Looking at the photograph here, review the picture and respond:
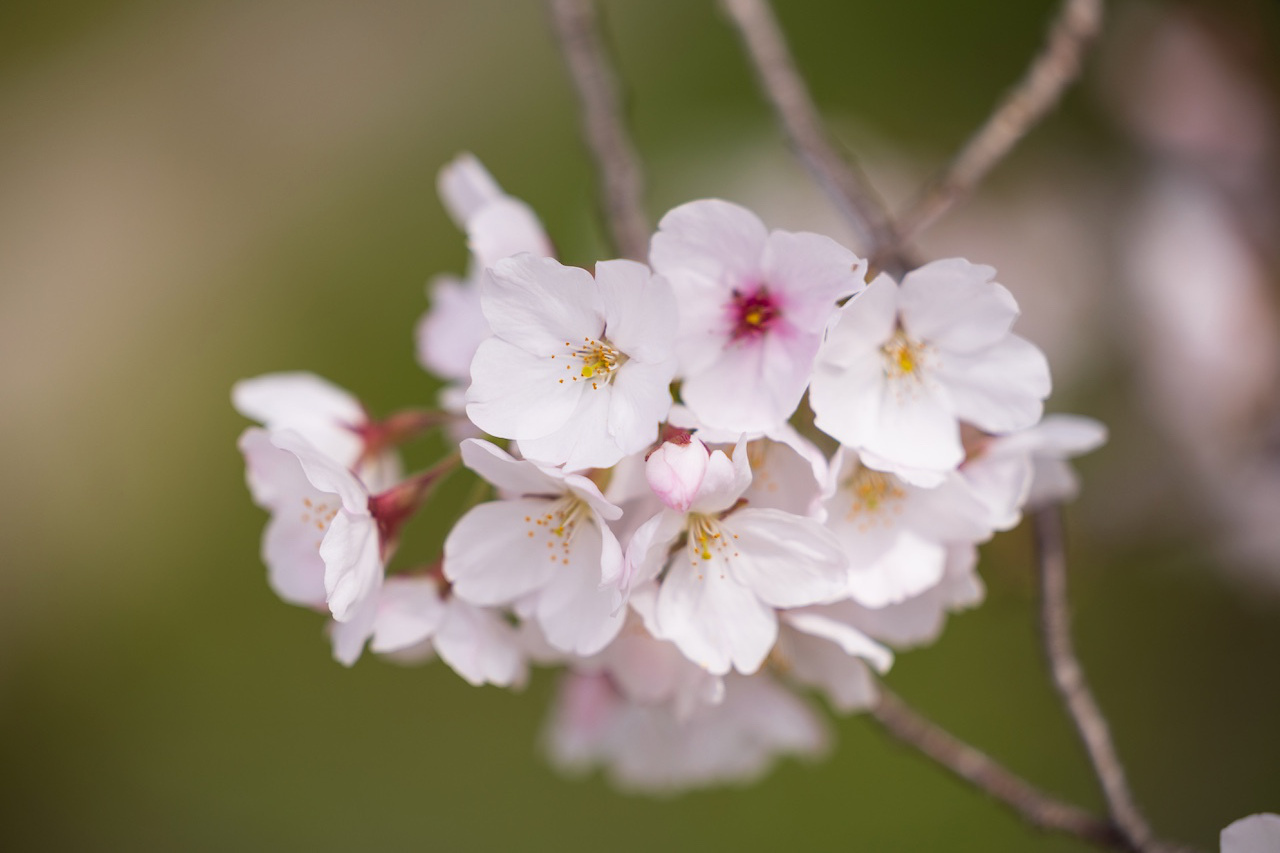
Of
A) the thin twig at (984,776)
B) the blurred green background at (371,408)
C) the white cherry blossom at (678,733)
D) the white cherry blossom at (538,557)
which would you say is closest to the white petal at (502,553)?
the white cherry blossom at (538,557)

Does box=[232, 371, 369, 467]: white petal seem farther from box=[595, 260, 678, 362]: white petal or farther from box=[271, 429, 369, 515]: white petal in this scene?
box=[595, 260, 678, 362]: white petal

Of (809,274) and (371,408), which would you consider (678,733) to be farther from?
(371,408)

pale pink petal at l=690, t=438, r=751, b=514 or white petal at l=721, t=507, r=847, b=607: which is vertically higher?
pale pink petal at l=690, t=438, r=751, b=514

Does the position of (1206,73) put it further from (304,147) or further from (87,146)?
(87,146)

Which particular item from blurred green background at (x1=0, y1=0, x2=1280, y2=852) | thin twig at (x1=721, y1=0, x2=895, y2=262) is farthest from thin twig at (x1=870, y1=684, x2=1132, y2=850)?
blurred green background at (x1=0, y1=0, x2=1280, y2=852)

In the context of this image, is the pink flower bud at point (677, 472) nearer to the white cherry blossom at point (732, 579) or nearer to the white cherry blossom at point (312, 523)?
the white cherry blossom at point (732, 579)

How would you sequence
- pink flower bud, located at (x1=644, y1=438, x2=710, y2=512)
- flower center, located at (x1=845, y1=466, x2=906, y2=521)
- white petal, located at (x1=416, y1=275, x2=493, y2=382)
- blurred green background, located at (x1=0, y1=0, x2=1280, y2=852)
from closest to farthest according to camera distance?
pink flower bud, located at (x1=644, y1=438, x2=710, y2=512)
flower center, located at (x1=845, y1=466, x2=906, y2=521)
white petal, located at (x1=416, y1=275, x2=493, y2=382)
blurred green background, located at (x1=0, y1=0, x2=1280, y2=852)

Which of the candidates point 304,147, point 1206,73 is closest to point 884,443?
point 1206,73
